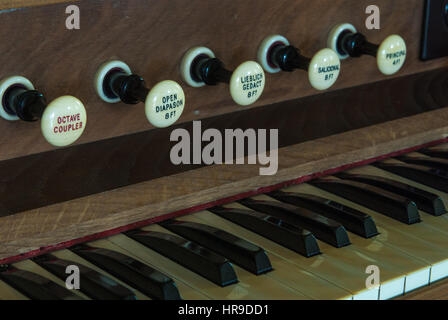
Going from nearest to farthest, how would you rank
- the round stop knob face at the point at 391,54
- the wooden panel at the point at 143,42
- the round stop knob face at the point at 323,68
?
the wooden panel at the point at 143,42
the round stop knob face at the point at 323,68
the round stop knob face at the point at 391,54

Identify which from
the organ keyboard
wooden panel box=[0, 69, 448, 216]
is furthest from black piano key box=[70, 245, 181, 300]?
wooden panel box=[0, 69, 448, 216]

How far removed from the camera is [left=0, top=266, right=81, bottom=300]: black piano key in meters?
1.00

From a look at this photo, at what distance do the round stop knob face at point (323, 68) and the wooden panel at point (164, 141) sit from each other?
114 millimetres

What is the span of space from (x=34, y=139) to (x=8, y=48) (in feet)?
0.52

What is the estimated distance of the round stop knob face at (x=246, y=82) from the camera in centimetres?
126

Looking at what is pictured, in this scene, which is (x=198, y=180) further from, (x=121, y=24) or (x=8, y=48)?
(x=8, y=48)

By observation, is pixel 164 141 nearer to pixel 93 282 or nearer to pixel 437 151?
pixel 93 282

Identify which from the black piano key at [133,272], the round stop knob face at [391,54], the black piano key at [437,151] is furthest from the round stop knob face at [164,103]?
the black piano key at [437,151]

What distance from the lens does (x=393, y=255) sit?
1.18 meters

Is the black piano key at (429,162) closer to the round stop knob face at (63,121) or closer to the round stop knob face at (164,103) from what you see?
the round stop knob face at (164,103)

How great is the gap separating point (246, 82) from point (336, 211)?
274 millimetres

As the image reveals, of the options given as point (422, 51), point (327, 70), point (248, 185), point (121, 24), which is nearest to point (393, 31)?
point (422, 51)

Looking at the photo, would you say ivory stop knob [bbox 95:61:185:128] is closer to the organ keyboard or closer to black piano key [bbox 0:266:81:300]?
the organ keyboard
